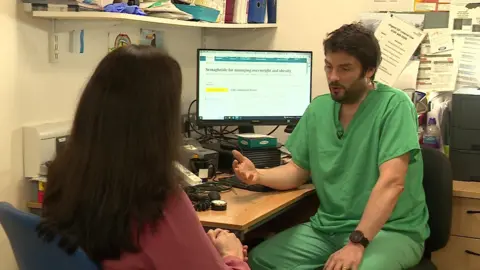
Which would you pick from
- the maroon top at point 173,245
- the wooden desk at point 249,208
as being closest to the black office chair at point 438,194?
the wooden desk at point 249,208

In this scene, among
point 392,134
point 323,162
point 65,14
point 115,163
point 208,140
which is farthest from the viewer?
point 208,140

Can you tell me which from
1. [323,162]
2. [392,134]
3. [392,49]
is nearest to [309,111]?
[323,162]

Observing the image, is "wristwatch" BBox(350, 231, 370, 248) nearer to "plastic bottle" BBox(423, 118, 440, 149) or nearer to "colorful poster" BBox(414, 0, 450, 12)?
"plastic bottle" BBox(423, 118, 440, 149)

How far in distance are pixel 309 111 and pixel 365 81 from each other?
266 millimetres

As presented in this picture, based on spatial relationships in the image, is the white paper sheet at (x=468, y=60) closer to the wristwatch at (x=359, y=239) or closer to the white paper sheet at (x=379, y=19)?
the white paper sheet at (x=379, y=19)

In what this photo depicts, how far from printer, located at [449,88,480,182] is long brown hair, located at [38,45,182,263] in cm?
170

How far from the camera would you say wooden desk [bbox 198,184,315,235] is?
78.0 inches

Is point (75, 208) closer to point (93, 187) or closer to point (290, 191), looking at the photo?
point (93, 187)

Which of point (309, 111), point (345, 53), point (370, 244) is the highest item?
point (345, 53)

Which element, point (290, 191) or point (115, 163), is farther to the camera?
point (290, 191)

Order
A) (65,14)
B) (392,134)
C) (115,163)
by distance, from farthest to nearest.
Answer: (392,134), (65,14), (115,163)

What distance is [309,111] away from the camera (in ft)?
8.21

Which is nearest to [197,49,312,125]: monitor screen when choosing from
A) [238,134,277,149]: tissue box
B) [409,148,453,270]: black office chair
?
[238,134,277,149]: tissue box

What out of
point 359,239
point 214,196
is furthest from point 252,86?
point 359,239
